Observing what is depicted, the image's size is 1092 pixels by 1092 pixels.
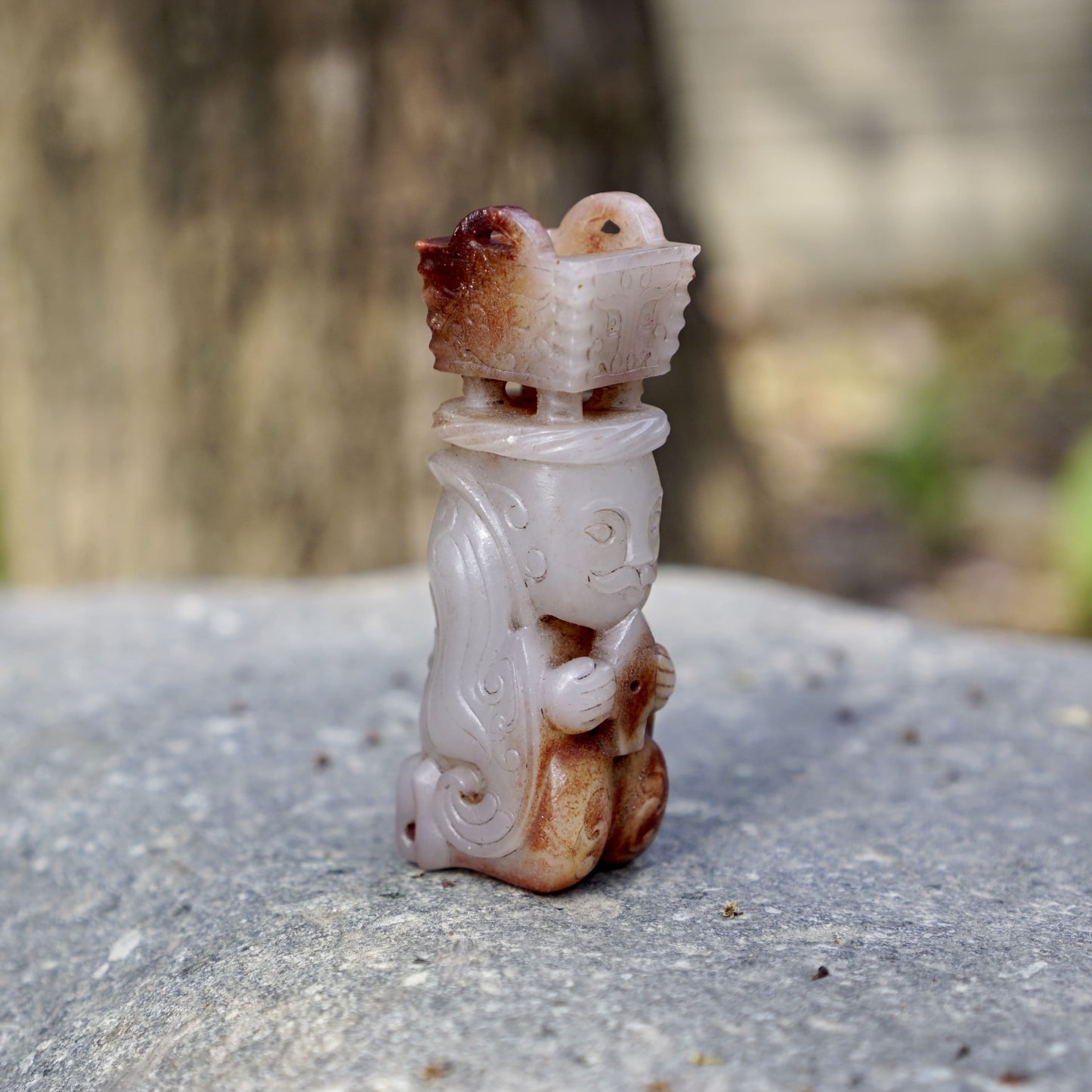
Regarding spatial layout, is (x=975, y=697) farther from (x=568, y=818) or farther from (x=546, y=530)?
(x=546, y=530)

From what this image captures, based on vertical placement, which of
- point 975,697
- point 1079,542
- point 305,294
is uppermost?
point 305,294

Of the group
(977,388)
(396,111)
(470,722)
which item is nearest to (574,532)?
(470,722)

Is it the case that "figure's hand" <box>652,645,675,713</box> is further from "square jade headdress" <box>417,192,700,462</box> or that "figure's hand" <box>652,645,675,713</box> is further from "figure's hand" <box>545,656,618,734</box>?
"square jade headdress" <box>417,192,700,462</box>

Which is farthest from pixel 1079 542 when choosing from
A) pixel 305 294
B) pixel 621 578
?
pixel 621 578

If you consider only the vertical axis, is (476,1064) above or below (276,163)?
below

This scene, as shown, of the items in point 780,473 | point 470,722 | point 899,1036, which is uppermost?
point 470,722

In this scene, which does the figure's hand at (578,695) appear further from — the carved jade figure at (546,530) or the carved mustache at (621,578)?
the carved mustache at (621,578)

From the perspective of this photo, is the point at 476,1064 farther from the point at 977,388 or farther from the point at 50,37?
the point at 977,388
